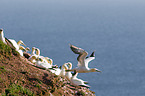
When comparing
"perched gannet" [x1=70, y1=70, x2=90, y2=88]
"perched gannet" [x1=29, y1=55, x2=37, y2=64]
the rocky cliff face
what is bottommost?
the rocky cliff face

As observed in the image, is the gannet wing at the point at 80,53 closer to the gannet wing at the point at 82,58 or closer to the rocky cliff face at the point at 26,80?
the gannet wing at the point at 82,58

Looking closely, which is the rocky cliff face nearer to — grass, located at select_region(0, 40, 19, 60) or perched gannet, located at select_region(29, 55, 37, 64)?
grass, located at select_region(0, 40, 19, 60)

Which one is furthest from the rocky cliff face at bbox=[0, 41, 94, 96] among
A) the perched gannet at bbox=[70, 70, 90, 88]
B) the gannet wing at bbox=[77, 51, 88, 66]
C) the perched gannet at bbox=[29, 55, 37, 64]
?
the gannet wing at bbox=[77, 51, 88, 66]

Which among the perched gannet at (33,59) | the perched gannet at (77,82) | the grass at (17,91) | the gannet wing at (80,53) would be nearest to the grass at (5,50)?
the perched gannet at (33,59)

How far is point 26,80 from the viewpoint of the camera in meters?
16.6

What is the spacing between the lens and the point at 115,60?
15350cm

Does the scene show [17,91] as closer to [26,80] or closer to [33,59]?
[26,80]

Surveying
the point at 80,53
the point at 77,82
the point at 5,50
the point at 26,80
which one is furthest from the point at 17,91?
the point at 77,82

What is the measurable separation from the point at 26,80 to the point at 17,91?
3.99 feet

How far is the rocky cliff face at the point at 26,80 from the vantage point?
15664 millimetres

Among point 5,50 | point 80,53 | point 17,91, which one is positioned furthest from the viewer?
point 80,53

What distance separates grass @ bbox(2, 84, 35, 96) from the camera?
15234 millimetres

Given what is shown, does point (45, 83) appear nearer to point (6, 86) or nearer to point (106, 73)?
point (6, 86)

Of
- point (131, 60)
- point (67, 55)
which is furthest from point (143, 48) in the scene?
point (67, 55)
